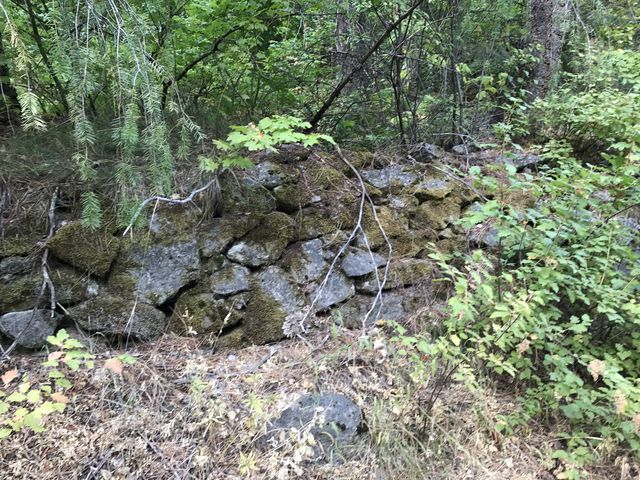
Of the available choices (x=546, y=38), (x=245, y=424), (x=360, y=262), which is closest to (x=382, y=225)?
(x=360, y=262)

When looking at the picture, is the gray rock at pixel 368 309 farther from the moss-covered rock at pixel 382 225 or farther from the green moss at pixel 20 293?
the green moss at pixel 20 293

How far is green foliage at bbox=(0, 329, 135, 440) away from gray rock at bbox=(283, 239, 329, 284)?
1346 millimetres

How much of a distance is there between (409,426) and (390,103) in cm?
343

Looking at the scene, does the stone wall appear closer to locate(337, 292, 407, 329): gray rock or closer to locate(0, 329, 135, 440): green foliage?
locate(337, 292, 407, 329): gray rock

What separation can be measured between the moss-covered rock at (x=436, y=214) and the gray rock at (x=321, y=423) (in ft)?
6.24

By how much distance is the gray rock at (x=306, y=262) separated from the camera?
3.34 meters

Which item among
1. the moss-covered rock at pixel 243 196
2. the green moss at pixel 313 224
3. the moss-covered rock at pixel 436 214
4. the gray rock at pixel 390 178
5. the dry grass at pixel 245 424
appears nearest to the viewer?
the dry grass at pixel 245 424

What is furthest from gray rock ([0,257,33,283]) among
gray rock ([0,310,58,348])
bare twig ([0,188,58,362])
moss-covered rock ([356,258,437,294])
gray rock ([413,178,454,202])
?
gray rock ([413,178,454,202])

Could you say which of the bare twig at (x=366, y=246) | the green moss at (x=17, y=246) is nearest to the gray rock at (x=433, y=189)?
the bare twig at (x=366, y=246)

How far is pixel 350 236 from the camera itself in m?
3.55

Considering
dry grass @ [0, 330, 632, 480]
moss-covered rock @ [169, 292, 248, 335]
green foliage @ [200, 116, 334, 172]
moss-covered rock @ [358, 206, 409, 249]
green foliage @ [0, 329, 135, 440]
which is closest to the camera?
green foliage @ [0, 329, 135, 440]

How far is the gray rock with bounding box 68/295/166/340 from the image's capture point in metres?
2.80

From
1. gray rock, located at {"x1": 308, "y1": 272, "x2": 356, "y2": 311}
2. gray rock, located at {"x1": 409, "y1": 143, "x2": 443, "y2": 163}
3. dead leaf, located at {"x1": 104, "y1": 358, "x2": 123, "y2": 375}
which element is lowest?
gray rock, located at {"x1": 308, "y1": 272, "x2": 356, "y2": 311}

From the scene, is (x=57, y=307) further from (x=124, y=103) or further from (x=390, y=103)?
(x=390, y=103)
